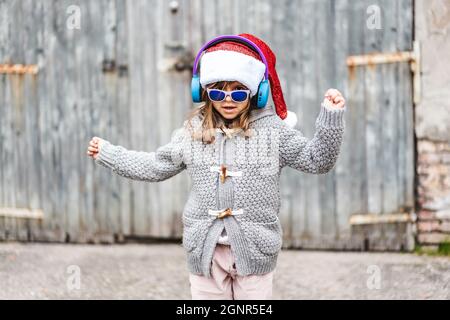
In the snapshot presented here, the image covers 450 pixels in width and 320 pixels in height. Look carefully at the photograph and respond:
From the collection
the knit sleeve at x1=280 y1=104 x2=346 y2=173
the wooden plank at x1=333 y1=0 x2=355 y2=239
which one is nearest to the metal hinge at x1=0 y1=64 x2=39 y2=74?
the wooden plank at x1=333 y1=0 x2=355 y2=239

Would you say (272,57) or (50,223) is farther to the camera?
(50,223)

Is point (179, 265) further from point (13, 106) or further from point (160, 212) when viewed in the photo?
point (13, 106)

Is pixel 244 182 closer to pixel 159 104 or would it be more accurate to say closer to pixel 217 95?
pixel 217 95

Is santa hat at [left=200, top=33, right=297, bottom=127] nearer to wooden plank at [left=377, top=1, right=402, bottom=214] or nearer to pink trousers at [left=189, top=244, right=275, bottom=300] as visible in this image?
pink trousers at [left=189, top=244, right=275, bottom=300]

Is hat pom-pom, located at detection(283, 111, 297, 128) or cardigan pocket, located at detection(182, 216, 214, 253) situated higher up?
hat pom-pom, located at detection(283, 111, 297, 128)

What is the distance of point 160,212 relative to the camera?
19.0 feet

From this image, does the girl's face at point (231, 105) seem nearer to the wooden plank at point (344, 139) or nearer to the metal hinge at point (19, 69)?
the wooden plank at point (344, 139)

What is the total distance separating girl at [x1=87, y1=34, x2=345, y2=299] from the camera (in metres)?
3.11

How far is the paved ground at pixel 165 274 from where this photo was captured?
4.84 metres

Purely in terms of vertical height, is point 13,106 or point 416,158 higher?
point 13,106

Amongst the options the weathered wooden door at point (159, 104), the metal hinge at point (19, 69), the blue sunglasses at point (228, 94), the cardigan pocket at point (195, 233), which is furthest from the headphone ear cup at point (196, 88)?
the metal hinge at point (19, 69)

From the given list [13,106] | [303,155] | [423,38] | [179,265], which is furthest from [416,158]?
[13,106]

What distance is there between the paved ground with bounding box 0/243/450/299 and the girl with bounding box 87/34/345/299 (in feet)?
5.36
